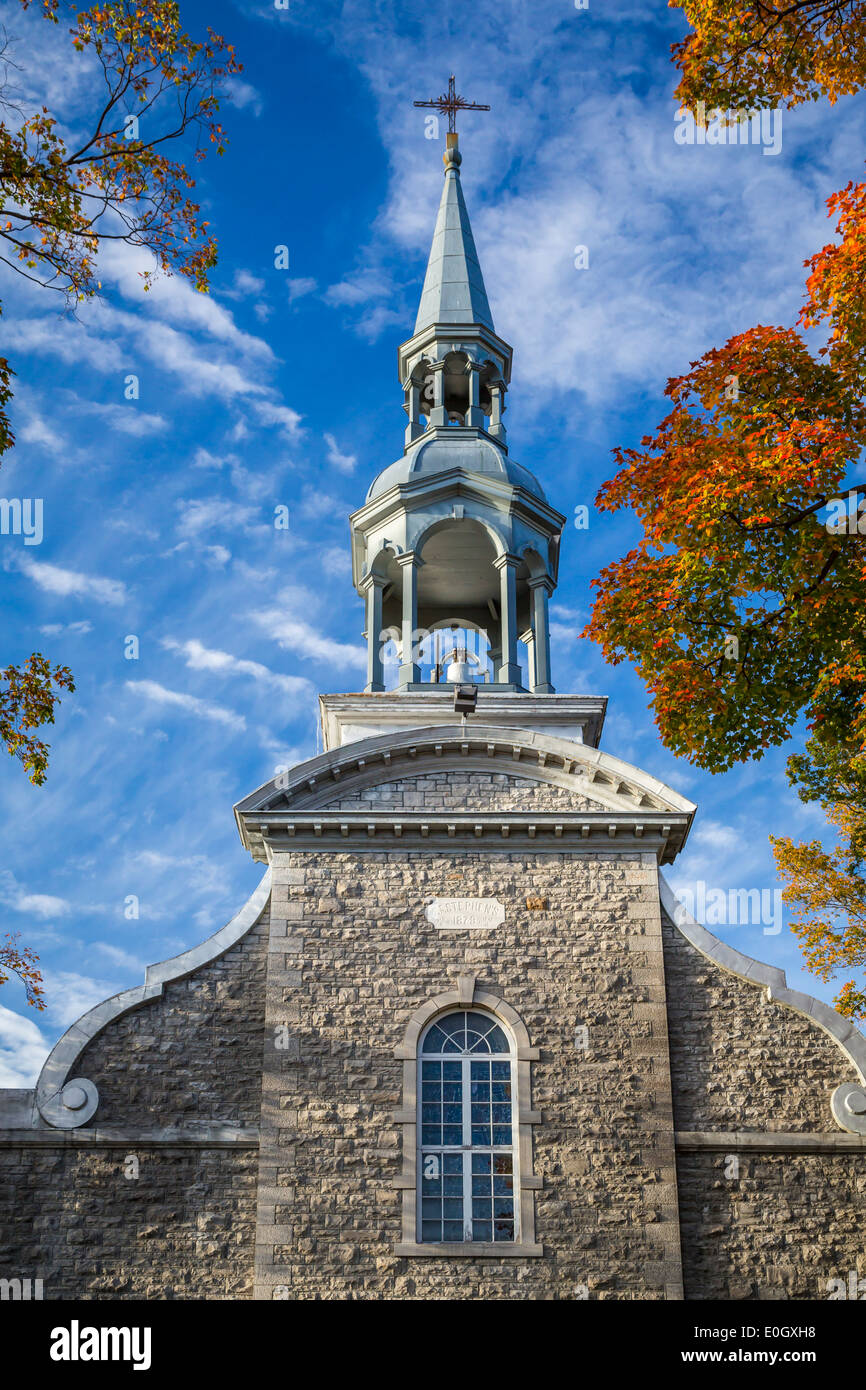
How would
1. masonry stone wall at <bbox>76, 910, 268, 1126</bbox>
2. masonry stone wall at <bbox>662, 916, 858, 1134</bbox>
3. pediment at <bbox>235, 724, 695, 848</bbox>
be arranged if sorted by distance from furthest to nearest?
pediment at <bbox>235, 724, 695, 848</bbox>, masonry stone wall at <bbox>662, 916, 858, 1134</bbox>, masonry stone wall at <bbox>76, 910, 268, 1126</bbox>

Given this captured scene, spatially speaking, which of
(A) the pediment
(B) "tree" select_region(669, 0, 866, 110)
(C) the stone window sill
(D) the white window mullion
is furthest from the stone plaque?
(B) "tree" select_region(669, 0, 866, 110)

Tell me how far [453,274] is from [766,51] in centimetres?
1240

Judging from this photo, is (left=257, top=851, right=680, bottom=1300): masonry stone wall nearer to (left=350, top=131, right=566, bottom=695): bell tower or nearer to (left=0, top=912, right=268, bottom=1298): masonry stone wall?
(left=0, top=912, right=268, bottom=1298): masonry stone wall

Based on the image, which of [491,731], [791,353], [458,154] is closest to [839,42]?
[791,353]

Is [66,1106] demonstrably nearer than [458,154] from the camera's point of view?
Yes

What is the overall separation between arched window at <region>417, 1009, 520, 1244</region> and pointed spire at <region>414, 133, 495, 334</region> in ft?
39.3

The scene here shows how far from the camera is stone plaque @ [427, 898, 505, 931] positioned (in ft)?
51.4

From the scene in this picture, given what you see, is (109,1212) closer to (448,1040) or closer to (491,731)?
(448,1040)

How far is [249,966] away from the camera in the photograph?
1565cm

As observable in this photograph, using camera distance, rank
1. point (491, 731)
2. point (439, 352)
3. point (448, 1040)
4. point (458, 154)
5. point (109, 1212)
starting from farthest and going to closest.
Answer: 1. point (458, 154)
2. point (439, 352)
3. point (491, 731)
4. point (448, 1040)
5. point (109, 1212)

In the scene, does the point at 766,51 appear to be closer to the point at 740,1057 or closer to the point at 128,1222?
the point at 740,1057

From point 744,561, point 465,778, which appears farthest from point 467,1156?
point 744,561

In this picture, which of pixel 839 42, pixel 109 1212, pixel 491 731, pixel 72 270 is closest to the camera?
pixel 72 270
